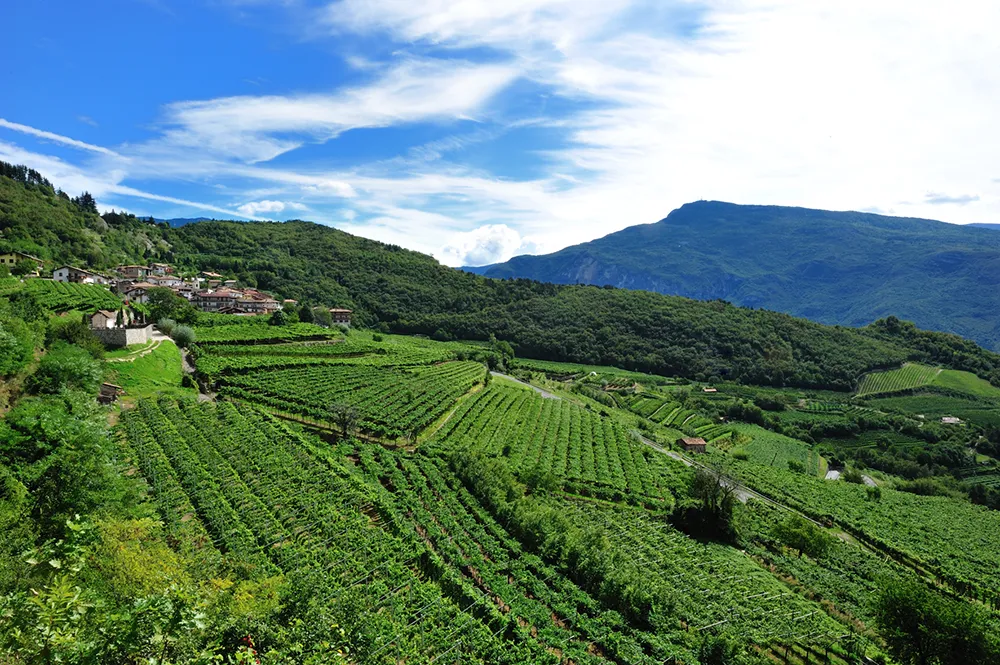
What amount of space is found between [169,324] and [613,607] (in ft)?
205

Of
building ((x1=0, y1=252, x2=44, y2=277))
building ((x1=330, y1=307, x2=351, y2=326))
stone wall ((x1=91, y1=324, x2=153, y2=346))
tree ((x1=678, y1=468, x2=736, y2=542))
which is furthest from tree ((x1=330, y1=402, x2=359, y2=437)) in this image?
building ((x1=330, y1=307, x2=351, y2=326))

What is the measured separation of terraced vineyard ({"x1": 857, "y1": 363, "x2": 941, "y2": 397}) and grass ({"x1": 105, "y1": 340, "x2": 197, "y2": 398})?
138 metres

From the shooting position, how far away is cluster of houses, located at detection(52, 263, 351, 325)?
80.3 m

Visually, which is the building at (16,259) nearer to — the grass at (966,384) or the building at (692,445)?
the building at (692,445)

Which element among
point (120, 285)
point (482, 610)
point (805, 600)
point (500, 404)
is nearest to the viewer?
point (482, 610)

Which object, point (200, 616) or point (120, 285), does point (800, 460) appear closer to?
point (200, 616)

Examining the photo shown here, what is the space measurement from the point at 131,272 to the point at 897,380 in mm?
175535

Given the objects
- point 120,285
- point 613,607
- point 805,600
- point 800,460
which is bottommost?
point 800,460

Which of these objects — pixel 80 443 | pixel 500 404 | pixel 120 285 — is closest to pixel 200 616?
pixel 80 443

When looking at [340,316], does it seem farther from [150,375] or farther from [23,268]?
[150,375]

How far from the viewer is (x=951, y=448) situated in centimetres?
9069

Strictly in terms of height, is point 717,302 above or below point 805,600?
above

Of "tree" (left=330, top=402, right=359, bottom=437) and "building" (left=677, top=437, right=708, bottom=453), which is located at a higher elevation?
"tree" (left=330, top=402, right=359, bottom=437)

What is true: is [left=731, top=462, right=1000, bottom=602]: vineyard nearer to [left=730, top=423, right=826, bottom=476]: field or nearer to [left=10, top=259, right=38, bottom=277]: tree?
[left=730, top=423, right=826, bottom=476]: field
